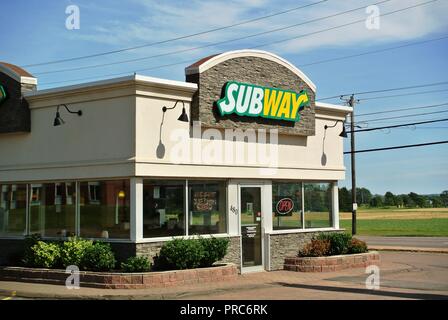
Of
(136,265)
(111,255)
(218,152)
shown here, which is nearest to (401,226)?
(218,152)

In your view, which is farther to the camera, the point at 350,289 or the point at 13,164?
the point at 13,164

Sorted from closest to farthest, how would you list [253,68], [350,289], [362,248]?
[350,289]
[253,68]
[362,248]

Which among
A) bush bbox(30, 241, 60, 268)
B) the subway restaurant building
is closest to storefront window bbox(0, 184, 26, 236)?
the subway restaurant building

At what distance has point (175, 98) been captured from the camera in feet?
52.3

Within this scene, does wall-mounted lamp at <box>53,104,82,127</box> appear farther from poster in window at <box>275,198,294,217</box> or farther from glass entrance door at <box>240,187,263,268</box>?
poster in window at <box>275,198,294,217</box>

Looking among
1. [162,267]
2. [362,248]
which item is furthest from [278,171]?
[162,267]

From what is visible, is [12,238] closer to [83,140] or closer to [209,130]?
[83,140]

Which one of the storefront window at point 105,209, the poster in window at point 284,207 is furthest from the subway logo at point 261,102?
the storefront window at point 105,209

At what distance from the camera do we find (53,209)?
55.9 ft

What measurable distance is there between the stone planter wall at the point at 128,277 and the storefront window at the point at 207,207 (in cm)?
146

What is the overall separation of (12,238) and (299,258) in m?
8.46

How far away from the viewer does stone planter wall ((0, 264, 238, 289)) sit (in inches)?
544

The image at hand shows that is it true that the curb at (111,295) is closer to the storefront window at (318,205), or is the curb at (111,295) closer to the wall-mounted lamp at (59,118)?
the wall-mounted lamp at (59,118)

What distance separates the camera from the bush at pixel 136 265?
564 inches
